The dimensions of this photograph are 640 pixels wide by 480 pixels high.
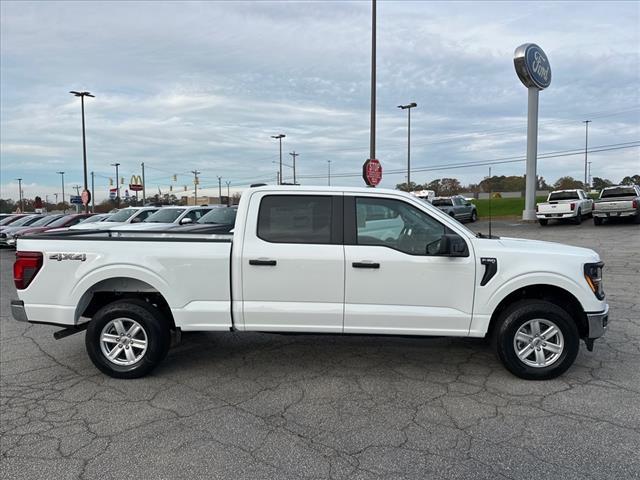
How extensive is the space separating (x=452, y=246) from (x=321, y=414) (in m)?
1.81

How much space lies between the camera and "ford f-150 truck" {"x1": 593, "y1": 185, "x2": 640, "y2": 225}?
22828 millimetres

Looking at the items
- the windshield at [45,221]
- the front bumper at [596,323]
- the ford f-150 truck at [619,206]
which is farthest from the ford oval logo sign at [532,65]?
the front bumper at [596,323]

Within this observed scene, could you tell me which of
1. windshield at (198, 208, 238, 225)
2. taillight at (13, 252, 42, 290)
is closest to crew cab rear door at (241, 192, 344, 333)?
taillight at (13, 252, 42, 290)

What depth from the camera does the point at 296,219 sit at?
480 cm

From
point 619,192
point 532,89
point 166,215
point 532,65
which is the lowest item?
point 166,215

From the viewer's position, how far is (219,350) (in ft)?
19.0

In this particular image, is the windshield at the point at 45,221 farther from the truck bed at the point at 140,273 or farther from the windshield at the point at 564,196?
the windshield at the point at 564,196

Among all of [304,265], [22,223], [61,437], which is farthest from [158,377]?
[22,223]

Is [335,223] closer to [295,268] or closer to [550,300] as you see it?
[295,268]

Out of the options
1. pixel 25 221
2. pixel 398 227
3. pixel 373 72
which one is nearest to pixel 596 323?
pixel 398 227

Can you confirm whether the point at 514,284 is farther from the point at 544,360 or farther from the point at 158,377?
the point at 158,377

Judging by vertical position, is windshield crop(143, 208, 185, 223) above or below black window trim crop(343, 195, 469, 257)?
below

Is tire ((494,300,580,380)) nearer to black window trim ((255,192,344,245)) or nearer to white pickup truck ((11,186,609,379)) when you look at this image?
white pickup truck ((11,186,609,379))

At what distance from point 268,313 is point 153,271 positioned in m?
1.16
